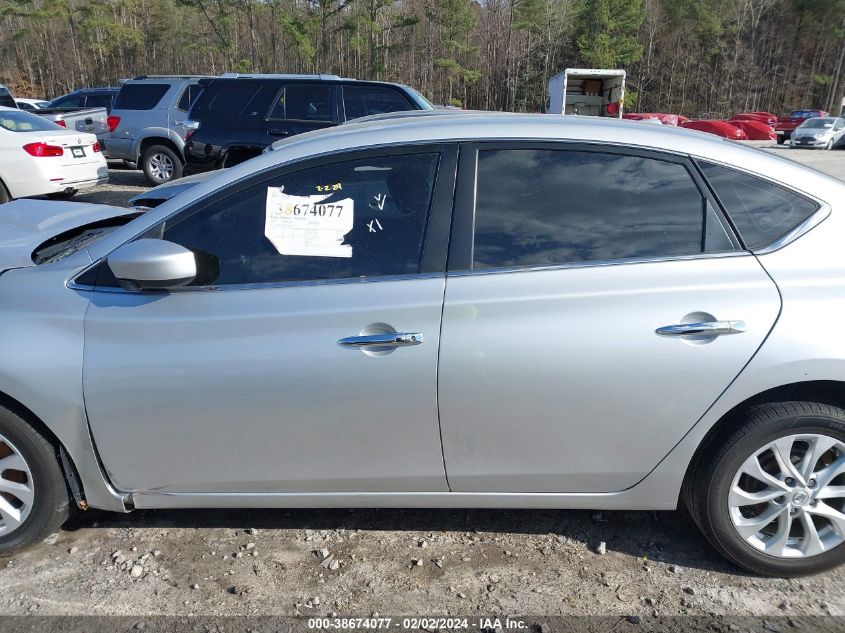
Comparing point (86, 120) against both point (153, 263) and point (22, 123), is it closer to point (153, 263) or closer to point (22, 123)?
point (22, 123)

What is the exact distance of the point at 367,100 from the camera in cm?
874

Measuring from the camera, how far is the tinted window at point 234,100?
878 cm

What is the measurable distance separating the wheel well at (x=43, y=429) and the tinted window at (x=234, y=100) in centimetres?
712

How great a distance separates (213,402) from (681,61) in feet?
218

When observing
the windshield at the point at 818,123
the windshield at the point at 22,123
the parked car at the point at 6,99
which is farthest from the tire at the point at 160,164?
the windshield at the point at 818,123

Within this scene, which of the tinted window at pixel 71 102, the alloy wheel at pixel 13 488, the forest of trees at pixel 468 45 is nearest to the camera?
the alloy wheel at pixel 13 488

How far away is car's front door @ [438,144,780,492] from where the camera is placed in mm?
2207

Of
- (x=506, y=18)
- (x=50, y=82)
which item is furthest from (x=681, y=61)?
(x=50, y=82)

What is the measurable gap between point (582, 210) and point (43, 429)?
226cm

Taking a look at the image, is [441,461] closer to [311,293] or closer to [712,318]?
[311,293]

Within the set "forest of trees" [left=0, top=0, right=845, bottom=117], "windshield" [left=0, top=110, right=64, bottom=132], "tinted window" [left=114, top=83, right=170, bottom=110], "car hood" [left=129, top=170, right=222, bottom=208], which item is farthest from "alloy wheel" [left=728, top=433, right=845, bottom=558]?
"forest of trees" [left=0, top=0, right=845, bottom=117]

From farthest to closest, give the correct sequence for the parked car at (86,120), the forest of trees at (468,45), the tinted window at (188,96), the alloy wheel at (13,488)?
the forest of trees at (468,45)
the parked car at (86,120)
the tinted window at (188,96)
the alloy wheel at (13,488)

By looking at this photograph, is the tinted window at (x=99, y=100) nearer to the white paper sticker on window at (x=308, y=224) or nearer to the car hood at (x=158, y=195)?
the car hood at (x=158, y=195)

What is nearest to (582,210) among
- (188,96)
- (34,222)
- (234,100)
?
(34,222)
